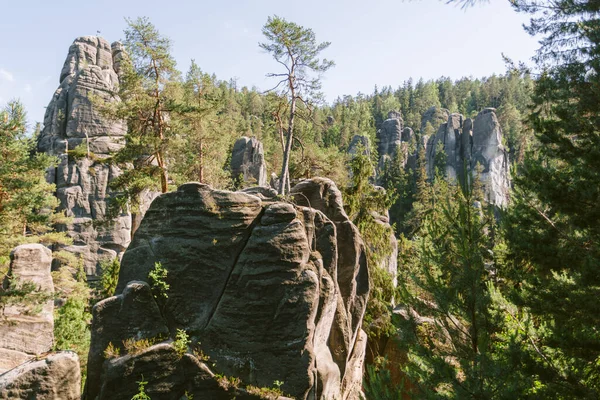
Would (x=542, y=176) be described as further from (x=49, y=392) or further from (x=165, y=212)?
(x=49, y=392)

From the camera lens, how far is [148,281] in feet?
33.1

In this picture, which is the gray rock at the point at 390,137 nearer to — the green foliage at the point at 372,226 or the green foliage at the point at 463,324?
the green foliage at the point at 372,226

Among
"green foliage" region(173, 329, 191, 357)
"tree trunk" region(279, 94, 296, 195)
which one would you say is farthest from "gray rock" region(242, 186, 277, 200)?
"green foliage" region(173, 329, 191, 357)

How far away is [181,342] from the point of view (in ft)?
30.8

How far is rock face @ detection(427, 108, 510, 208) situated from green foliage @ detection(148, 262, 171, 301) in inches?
2031

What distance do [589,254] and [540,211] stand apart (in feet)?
3.92

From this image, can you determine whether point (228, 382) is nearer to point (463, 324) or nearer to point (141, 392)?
point (141, 392)

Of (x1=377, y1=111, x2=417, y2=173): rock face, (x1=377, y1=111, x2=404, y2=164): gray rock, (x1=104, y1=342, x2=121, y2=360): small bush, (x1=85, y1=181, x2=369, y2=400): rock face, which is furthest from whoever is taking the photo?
(x1=377, y1=111, x2=404, y2=164): gray rock

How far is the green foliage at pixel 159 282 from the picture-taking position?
9930 mm

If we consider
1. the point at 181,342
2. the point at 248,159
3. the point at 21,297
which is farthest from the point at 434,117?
the point at 181,342

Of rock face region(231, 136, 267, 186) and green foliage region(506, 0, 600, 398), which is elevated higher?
rock face region(231, 136, 267, 186)

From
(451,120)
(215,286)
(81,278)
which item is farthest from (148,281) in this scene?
(451,120)

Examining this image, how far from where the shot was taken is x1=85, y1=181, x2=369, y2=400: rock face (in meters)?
9.15

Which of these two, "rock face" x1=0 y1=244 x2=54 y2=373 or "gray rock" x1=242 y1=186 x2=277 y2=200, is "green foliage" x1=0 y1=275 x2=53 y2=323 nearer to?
"rock face" x1=0 y1=244 x2=54 y2=373
